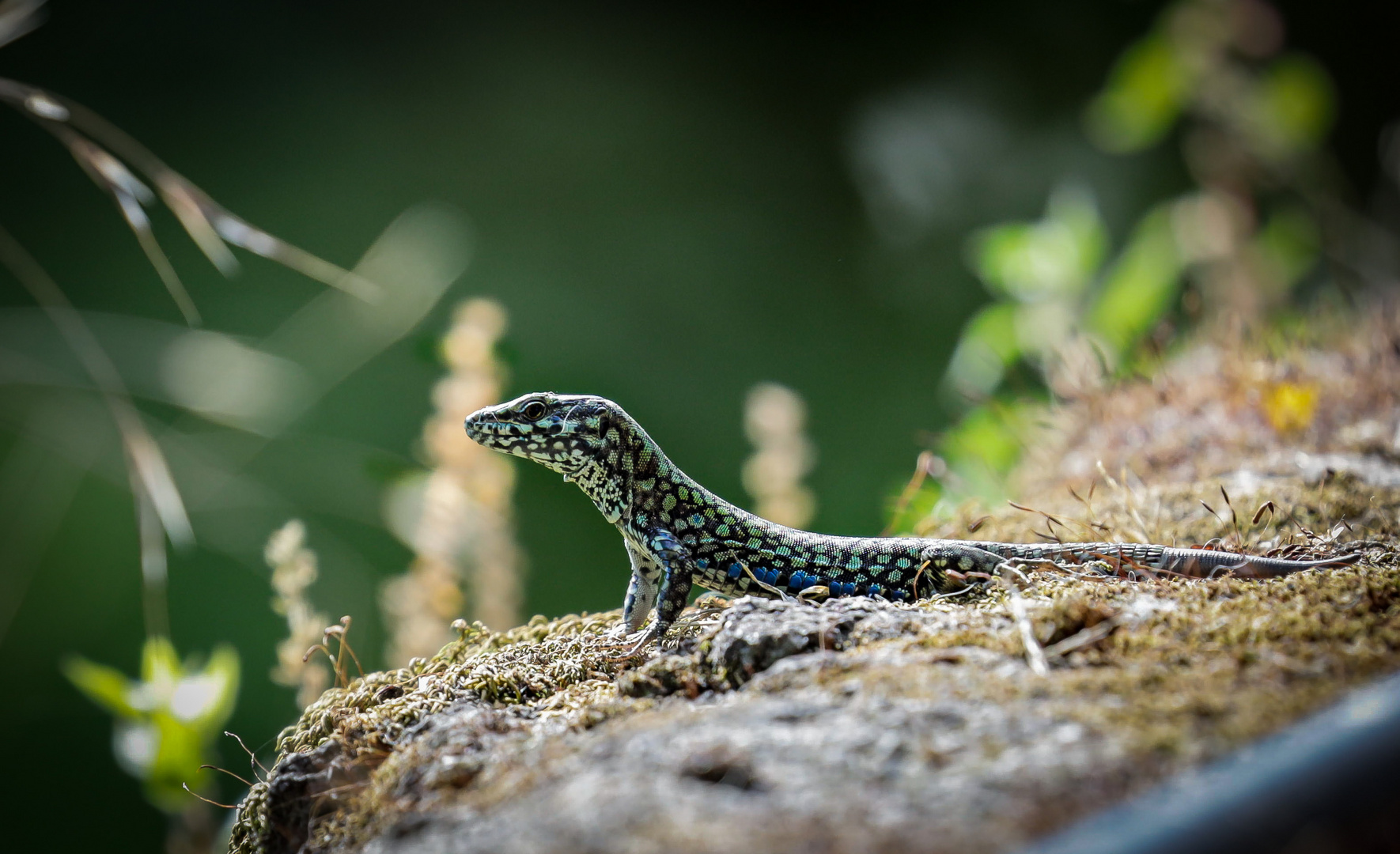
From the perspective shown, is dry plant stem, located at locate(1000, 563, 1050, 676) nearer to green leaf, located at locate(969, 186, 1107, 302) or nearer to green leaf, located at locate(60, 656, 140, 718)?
green leaf, located at locate(60, 656, 140, 718)

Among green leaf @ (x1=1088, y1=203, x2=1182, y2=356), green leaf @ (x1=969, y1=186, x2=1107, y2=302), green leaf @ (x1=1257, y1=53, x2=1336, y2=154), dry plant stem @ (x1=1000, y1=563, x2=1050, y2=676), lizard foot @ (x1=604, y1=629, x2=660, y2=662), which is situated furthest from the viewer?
green leaf @ (x1=1257, y1=53, x2=1336, y2=154)

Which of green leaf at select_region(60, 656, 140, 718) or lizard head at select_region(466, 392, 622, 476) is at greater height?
lizard head at select_region(466, 392, 622, 476)

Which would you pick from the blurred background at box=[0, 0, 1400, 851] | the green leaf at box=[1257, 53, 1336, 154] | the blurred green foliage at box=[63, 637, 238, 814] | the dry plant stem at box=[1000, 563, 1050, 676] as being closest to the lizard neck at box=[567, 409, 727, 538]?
the blurred background at box=[0, 0, 1400, 851]

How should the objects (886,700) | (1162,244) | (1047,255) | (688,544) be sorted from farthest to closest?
(1162,244)
(1047,255)
(688,544)
(886,700)

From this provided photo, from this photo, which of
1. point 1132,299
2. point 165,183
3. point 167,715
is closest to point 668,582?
point 165,183

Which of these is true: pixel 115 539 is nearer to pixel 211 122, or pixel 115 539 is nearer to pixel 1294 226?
pixel 211 122

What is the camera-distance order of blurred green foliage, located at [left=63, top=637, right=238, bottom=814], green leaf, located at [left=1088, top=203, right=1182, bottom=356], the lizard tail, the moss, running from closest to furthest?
the moss → the lizard tail → blurred green foliage, located at [left=63, top=637, right=238, bottom=814] → green leaf, located at [left=1088, top=203, right=1182, bottom=356]

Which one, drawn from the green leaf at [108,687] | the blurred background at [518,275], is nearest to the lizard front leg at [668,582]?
the blurred background at [518,275]

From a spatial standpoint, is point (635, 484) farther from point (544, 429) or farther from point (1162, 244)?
point (1162, 244)
